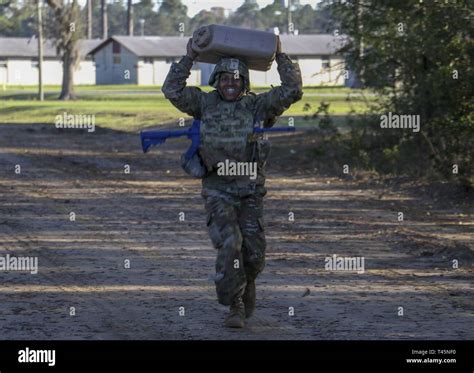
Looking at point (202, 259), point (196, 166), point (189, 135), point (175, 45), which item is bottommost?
point (202, 259)

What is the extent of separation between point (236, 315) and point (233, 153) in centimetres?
124

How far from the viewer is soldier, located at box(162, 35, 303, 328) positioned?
8.45 m

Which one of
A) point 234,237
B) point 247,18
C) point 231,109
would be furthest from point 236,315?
point 247,18

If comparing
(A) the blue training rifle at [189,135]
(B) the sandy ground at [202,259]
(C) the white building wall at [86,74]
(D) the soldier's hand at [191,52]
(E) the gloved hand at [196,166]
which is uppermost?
(C) the white building wall at [86,74]

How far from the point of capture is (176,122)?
32188 millimetres

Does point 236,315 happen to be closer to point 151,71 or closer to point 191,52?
point 191,52

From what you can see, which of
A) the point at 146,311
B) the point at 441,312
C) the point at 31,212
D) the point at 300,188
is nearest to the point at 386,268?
the point at 441,312

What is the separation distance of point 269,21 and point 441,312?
116m

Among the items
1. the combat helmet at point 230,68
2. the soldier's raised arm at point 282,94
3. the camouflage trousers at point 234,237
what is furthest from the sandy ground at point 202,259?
the combat helmet at point 230,68

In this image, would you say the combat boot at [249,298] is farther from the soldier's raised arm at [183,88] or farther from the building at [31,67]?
the building at [31,67]

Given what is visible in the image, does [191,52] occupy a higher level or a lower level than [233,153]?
→ higher

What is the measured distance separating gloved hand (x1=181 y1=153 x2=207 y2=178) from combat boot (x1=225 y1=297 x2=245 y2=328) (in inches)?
39.6

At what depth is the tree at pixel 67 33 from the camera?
5081 centimetres

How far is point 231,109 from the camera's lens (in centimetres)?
848
